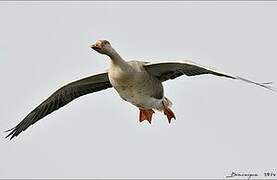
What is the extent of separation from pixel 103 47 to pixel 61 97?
305 cm

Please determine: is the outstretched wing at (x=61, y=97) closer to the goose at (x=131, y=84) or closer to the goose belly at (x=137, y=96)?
the goose at (x=131, y=84)

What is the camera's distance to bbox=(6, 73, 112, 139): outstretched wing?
1578 centimetres

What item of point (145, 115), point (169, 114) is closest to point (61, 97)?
point (145, 115)

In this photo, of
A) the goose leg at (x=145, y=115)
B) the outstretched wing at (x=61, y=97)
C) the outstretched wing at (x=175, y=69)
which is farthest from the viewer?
the goose leg at (x=145, y=115)

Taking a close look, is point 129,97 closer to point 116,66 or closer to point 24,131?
point 116,66

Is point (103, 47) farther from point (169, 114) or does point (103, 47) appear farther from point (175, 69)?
point (169, 114)

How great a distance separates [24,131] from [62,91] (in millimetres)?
1226

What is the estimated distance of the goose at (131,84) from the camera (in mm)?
13695

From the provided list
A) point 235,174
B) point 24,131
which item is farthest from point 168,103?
point 24,131

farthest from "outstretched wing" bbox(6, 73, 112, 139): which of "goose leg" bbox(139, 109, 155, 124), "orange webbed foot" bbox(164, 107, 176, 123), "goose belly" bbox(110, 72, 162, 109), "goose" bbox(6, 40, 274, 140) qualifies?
"goose belly" bbox(110, 72, 162, 109)

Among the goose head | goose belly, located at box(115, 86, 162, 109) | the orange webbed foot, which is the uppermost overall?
the goose head

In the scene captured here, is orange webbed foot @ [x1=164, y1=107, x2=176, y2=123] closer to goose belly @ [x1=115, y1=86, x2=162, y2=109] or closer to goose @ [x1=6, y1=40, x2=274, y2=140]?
goose @ [x1=6, y1=40, x2=274, y2=140]

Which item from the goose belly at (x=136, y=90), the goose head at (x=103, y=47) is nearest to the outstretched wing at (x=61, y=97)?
the goose belly at (x=136, y=90)

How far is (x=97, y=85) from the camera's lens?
16.0 m
